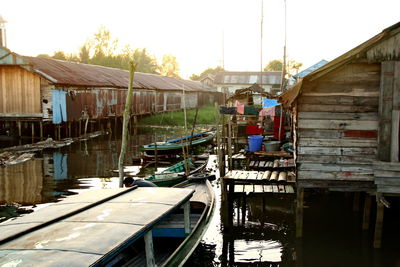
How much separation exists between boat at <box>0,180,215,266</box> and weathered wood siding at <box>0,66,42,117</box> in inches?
763

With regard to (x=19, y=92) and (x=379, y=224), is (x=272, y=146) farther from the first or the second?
(x=19, y=92)

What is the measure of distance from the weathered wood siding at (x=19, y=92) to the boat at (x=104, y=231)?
1937cm

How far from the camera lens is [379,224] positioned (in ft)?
28.6

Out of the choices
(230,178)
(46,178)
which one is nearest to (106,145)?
(46,178)

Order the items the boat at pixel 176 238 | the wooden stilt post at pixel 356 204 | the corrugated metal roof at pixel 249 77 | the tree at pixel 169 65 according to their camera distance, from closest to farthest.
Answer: the boat at pixel 176 238 → the wooden stilt post at pixel 356 204 → the corrugated metal roof at pixel 249 77 → the tree at pixel 169 65

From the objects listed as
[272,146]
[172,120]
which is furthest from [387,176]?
[172,120]

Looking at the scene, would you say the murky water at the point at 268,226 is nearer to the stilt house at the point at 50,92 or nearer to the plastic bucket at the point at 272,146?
the plastic bucket at the point at 272,146

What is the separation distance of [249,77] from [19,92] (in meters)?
41.9

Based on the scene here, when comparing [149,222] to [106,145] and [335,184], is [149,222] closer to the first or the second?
[335,184]

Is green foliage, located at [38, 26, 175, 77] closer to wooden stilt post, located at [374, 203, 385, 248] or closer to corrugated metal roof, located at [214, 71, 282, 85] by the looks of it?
corrugated metal roof, located at [214, 71, 282, 85]

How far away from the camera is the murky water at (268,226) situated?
8.69 m

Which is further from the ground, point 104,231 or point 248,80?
point 248,80

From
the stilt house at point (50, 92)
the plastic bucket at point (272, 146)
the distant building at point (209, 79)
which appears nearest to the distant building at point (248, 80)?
the distant building at point (209, 79)

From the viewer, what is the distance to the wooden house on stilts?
27.2 ft
